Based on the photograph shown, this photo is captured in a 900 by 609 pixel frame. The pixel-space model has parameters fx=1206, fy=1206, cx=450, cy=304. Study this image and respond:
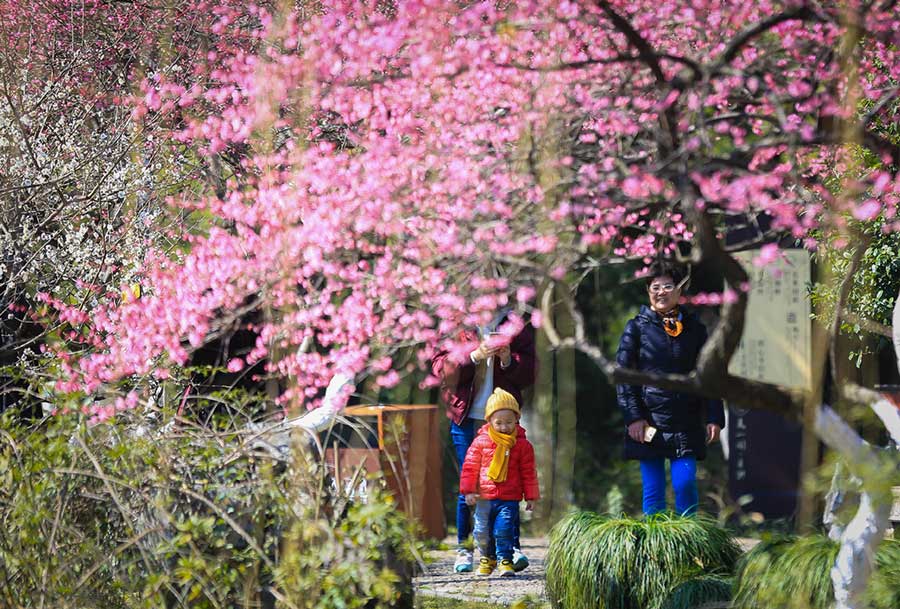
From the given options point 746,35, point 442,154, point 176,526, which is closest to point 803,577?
point 746,35

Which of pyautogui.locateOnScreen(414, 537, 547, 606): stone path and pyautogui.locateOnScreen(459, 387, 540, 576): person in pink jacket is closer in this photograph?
pyautogui.locateOnScreen(414, 537, 547, 606): stone path

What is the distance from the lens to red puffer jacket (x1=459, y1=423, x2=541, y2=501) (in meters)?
6.31

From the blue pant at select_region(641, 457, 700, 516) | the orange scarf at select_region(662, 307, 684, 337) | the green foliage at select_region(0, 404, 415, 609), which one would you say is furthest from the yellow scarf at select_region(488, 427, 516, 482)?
the green foliage at select_region(0, 404, 415, 609)

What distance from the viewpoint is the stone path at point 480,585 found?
5.71 metres

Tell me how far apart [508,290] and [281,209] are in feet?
4.05

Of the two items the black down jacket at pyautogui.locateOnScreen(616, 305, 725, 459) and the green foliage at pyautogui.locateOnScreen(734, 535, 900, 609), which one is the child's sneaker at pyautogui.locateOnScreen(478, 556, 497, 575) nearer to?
the black down jacket at pyautogui.locateOnScreen(616, 305, 725, 459)

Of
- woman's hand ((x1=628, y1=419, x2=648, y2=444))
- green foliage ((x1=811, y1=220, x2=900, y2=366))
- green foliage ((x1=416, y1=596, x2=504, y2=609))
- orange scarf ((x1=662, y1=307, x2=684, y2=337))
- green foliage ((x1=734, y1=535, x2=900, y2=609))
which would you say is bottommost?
green foliage ((x1=416, y1=596, x2=504, y2=609))

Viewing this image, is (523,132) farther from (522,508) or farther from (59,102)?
(522,508)

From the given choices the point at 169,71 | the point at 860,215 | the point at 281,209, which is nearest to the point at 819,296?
the point at 860,215

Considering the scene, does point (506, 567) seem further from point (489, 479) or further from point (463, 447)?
point (463, 447)

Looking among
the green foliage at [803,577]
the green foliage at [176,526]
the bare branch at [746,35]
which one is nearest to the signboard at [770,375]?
the green foliage at [803,577]

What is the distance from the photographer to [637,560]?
489 cm

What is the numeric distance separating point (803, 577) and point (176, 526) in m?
2.00

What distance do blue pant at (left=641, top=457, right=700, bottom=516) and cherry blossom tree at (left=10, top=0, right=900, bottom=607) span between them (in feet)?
3.65
